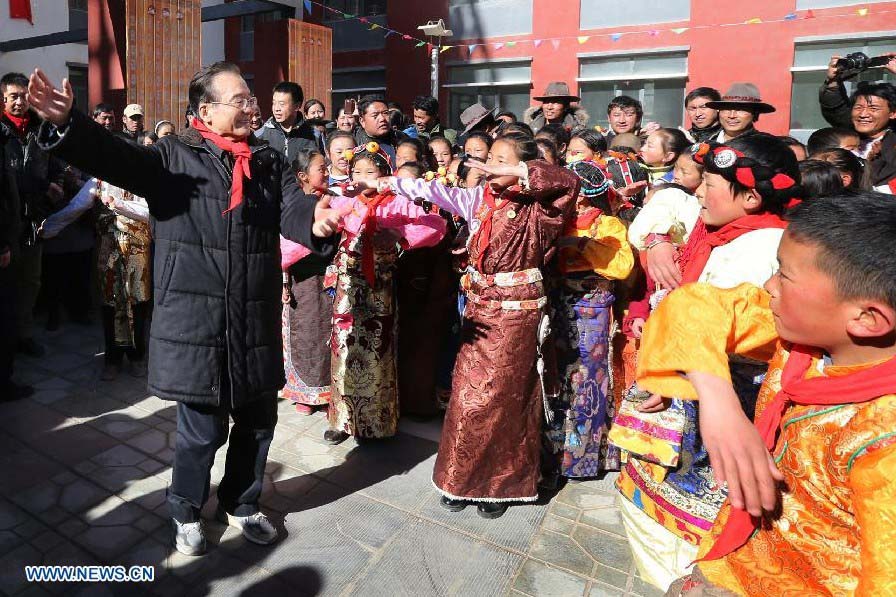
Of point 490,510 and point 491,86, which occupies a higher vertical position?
point 491,86

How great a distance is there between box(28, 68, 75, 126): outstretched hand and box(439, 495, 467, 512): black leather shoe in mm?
2217

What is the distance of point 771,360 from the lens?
4.76 ft

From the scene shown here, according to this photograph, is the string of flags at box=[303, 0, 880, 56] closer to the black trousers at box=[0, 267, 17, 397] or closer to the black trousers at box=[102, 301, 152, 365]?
the black trousers at box=[102, 301, 152, 365]

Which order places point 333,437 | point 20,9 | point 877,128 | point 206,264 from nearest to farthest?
point 206,264
point 333,437
point 877,128
point 20,9

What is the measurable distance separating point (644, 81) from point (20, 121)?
34.7 feet

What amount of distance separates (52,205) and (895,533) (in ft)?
19.2

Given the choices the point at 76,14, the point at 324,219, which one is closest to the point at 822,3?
the point at 324,219

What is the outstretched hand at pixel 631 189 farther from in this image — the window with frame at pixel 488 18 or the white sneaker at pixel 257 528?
the window with frame at pixel 488 18

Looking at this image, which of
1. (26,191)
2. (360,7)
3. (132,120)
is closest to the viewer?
(26,191)

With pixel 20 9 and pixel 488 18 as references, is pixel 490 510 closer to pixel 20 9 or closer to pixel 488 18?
pixel 488 18

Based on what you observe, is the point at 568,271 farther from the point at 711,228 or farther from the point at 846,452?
the point at 846,452

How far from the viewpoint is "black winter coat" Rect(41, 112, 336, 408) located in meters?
2.33

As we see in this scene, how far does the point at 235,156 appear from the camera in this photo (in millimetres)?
2400

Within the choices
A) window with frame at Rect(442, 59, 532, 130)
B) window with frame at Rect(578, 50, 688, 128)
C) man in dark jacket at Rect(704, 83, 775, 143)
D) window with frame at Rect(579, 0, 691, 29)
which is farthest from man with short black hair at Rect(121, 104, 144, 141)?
window with frame at Rect(579, 0, 691, 29)
